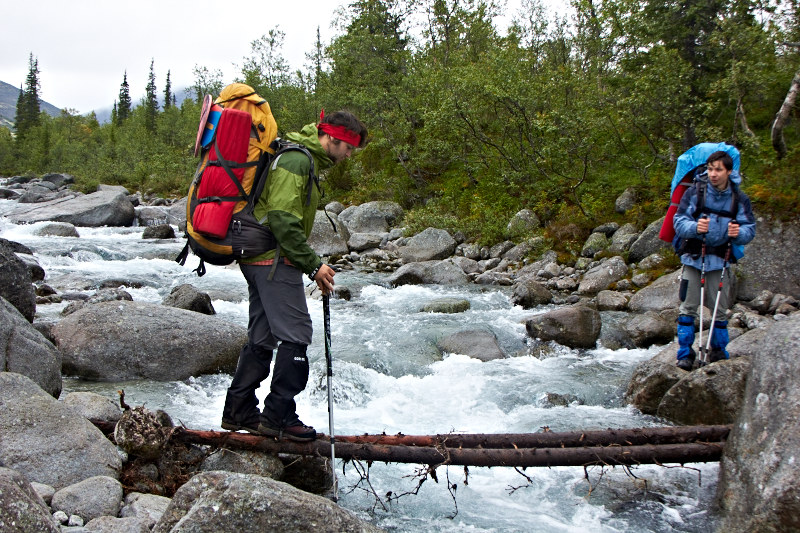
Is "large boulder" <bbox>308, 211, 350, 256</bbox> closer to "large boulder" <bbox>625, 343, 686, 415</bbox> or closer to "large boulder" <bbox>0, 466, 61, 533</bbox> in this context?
"large boulder" <bbox>625, 343, 686, 415</bbox>

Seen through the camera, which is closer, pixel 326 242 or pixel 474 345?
pixel 474 345

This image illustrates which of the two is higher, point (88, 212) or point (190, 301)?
point (88, 212)

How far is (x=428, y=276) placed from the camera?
17.6m

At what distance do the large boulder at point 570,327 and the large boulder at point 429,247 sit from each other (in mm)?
9760

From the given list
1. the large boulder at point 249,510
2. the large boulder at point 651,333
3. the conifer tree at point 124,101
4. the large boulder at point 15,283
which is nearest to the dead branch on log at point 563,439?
the large boulder at point 249,510

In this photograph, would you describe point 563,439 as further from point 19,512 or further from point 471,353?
point 471,353

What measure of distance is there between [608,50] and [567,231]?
9505 millimetres

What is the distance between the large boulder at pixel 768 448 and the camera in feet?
12.5

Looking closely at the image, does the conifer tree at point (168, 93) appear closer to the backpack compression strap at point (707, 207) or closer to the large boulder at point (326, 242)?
the large boulder at point (326, 242)

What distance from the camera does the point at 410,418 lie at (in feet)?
25.0

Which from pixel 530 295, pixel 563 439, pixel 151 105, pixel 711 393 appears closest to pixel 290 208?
pixel 563 439

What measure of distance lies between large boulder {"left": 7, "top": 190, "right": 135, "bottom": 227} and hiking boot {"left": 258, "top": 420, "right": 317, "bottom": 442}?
27273 millimetres

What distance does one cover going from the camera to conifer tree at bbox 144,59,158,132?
96.1 m

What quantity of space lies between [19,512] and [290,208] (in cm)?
254
